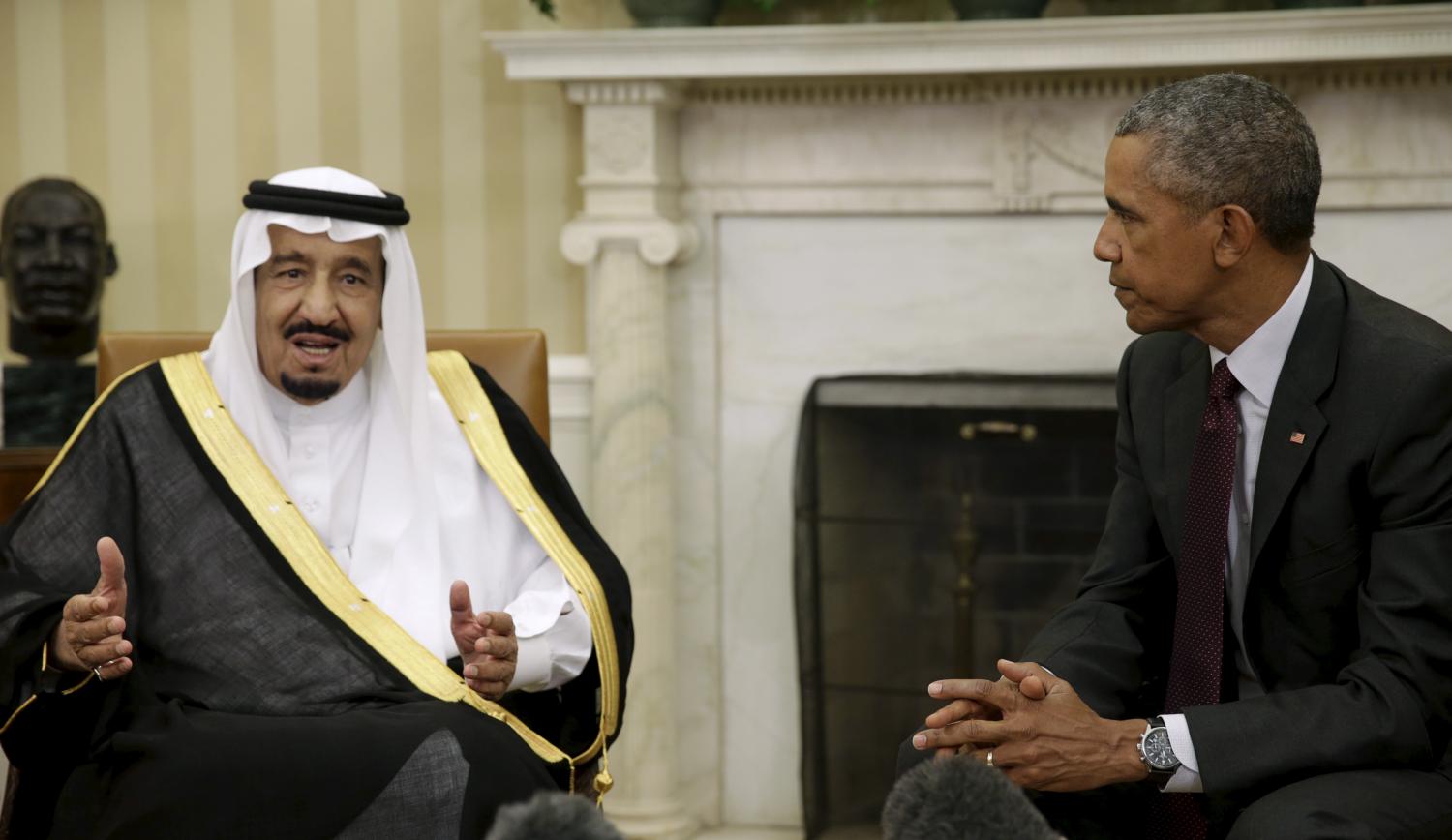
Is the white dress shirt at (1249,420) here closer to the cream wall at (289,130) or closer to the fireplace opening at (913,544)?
the fireplace opening at (913,544)

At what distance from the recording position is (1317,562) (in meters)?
1.88

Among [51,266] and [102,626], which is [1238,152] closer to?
[102,626]

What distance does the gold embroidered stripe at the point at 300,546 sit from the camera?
229cm

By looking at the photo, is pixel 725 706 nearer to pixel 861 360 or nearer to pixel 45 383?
pixel 861 360

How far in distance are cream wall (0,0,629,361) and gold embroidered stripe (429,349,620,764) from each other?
1.31 metres

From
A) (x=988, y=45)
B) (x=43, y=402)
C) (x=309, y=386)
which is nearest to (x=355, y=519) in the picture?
(x=309, y=386)

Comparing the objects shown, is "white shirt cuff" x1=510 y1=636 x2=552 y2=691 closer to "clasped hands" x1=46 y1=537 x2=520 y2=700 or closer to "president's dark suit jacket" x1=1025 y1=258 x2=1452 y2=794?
"clasped hands" x1=46 y1=537 x2=520 y2=700

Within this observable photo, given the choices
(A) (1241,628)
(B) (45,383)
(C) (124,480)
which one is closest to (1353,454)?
(A) (1241,628)

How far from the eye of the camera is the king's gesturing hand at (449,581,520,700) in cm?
219

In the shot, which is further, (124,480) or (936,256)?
(936,256)

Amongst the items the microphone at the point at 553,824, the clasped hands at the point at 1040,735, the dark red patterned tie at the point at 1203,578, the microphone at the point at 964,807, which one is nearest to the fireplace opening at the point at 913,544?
the dark red patterned tie at the point at 1203,578

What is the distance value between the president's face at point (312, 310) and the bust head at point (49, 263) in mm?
1424

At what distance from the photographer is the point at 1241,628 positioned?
196 cm

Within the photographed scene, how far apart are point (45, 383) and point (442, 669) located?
171 centimetres
